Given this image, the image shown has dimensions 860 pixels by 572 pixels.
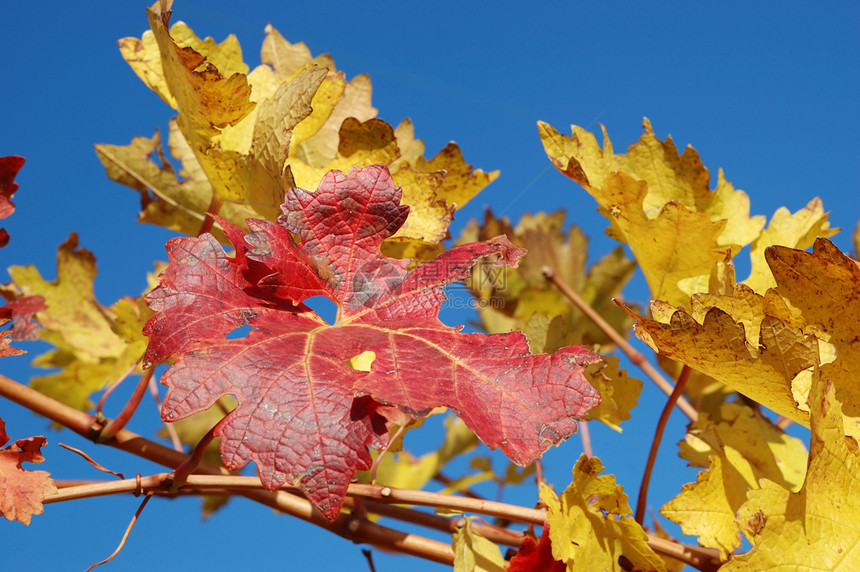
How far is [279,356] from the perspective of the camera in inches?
21.0

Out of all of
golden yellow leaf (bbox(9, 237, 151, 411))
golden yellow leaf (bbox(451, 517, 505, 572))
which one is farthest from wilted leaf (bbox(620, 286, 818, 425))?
golden yellow leaf (bbox(9, 237, 151, 411))

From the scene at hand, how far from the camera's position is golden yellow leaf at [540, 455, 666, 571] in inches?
25.8

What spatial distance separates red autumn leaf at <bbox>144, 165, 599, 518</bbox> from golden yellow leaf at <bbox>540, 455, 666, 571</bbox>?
169 millimetres

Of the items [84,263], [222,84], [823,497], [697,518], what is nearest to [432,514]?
[697,518]

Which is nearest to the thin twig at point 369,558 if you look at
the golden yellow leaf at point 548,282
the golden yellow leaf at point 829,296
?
the golden yellow leaf at point 829,296

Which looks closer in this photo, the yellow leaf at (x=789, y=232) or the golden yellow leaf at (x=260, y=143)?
the golden yellow leaf at (x=260, y=143)

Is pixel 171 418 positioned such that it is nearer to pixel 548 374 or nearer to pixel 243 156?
pixel 548 374

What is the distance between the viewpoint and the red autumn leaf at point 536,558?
68 centimetres

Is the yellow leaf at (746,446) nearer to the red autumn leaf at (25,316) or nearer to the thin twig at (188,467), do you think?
the thin twig at (188,467)

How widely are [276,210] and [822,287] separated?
512mm

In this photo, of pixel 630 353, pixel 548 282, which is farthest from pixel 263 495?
pixel 548 282

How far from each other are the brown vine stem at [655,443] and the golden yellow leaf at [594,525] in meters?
0.11

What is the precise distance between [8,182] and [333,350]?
470 millimetres

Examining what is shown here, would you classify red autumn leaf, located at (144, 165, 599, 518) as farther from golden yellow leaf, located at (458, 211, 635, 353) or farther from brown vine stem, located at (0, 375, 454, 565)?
golden yellow leaf, located at (458, 211, 635, 353)
